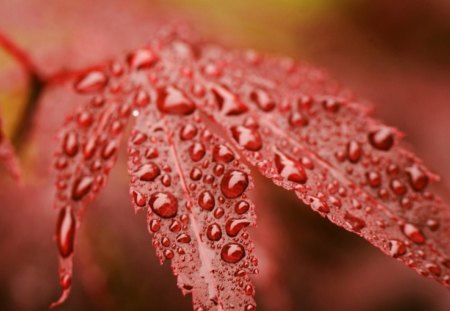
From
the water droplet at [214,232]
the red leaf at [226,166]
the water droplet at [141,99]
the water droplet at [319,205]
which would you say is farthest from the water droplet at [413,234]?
the water droplet at [141,99]

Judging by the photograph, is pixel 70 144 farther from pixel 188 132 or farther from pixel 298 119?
pixel 298 119

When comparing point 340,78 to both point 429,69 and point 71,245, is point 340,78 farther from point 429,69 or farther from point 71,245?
point 71,245

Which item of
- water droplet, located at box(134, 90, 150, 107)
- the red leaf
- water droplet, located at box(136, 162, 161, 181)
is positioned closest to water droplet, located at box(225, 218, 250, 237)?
the red leaf

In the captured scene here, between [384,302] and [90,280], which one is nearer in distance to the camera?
[90,280]

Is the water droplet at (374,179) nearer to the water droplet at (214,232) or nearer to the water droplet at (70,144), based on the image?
the water droplet at (214,232)

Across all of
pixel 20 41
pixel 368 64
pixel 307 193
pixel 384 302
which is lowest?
pixel 384 302

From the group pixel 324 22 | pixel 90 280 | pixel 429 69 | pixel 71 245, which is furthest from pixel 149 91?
pixel 429 69

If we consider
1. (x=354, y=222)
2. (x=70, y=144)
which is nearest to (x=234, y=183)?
(x=354, y=222)
